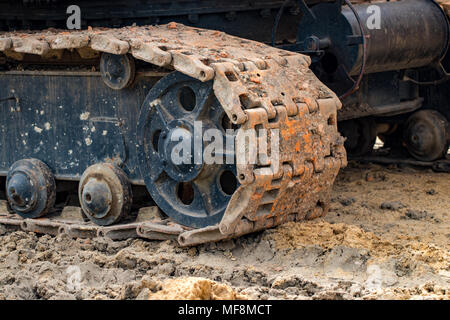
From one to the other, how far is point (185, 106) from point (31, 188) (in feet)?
4.49

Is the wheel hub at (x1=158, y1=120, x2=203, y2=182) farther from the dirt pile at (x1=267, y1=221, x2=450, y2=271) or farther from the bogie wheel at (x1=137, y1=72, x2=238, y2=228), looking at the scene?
the dirt pile at (x1=267, y1=221, x2=450, y2=271)

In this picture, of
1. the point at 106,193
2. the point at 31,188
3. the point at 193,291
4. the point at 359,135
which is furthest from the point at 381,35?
the point at 193,291

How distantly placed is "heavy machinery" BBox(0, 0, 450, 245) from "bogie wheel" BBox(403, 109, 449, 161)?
3.12 feet

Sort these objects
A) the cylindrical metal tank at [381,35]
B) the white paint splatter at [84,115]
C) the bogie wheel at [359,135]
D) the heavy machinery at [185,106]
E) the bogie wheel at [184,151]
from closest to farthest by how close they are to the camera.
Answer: the heavy machinery at [185,106] < the bogie wheel at [184,151] < the white paint splatter at [84,115] < the cylindrical metal tank at [381,35] < the bogie wheel at [359,135]

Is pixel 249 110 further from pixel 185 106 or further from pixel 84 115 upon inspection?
pixel 84 115

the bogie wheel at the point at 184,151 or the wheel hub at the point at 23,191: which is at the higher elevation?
the bogie wheel at the point at 184,151

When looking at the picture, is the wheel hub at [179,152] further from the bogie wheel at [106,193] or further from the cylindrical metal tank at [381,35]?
the cylindrical metal tank at [381,35]

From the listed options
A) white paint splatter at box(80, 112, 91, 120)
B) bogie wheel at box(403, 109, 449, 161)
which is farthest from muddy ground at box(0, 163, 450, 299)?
bogie wheel at box(403, 109, 449, 161)

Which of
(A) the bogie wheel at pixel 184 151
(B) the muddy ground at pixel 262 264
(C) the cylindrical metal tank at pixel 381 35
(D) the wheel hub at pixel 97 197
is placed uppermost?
(C) the cylindrical metal tank at pixel 381 35

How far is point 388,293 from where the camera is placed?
4.48 metres

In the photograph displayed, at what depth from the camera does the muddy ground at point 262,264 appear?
14.9 feet

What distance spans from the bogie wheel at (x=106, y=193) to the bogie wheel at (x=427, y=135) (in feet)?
11.6

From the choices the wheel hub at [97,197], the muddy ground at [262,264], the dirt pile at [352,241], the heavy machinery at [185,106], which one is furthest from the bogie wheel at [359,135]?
the wheel hub at [97,197]

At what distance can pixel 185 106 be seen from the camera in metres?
5.72
